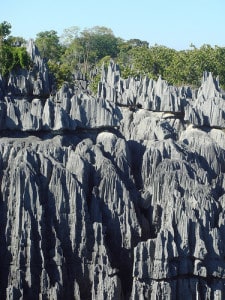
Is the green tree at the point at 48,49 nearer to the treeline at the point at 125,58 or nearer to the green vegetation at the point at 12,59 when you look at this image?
the treeline at the point at 125,58

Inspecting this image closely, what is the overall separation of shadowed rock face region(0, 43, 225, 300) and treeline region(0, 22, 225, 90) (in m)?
4.44

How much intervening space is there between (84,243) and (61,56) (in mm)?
35186

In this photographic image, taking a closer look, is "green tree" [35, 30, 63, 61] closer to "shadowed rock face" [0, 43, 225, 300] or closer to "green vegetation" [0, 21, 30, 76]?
"green vegetation" [0, 21, 30, 76]

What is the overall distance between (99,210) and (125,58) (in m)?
39.2

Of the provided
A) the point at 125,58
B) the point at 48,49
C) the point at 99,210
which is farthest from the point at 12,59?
the point at 125,58

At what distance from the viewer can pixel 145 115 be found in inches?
928

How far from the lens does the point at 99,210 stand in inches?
720

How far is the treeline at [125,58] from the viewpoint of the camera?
1198 inches

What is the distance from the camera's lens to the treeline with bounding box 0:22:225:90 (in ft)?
99.9

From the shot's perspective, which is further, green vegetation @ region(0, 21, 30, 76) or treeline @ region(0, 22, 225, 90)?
treeline @ region(0, 22, 225, 90)

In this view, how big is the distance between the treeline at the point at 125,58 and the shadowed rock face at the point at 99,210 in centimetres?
444

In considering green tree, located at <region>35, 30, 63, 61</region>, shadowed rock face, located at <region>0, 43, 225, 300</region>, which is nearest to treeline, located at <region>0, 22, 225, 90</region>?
green tree, located at <region>35, 30, 63, 61</region>

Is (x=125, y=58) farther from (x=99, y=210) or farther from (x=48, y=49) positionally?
(x=99, y=210)

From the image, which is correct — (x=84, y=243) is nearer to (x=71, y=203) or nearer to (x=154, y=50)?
(x=71, y=203)
